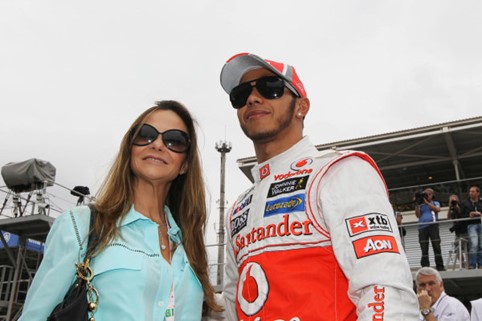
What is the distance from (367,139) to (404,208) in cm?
205

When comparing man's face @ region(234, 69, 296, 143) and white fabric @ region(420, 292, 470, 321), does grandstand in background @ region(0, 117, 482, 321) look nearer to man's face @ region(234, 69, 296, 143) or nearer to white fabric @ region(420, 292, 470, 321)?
white fabric @ region(420, 292, 470, 321)

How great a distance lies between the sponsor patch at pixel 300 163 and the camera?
2.46 metres

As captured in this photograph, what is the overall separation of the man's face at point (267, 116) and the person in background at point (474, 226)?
289 inches

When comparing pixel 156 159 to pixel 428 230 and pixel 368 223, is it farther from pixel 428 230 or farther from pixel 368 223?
pixel 428 230

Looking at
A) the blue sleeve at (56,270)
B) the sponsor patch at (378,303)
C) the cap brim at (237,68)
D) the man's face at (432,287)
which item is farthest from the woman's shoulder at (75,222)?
the man's face at (432,287)

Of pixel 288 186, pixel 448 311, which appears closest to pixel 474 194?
pixel 448 311

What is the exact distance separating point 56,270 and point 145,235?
1.62ft

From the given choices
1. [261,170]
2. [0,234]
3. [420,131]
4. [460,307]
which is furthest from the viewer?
[0,234]

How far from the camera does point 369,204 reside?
82.3 inches

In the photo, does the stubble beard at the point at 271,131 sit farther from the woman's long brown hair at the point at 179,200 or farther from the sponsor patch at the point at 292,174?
the woman's long brown hair at the point at 179,200

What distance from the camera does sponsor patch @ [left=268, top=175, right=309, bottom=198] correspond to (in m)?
2.35

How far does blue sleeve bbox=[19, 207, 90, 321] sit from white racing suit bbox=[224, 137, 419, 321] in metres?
0.80

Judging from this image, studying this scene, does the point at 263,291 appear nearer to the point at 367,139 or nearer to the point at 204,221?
the point at 204,221

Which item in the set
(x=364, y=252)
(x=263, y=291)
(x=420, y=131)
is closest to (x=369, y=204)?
(x=364, y=252)
